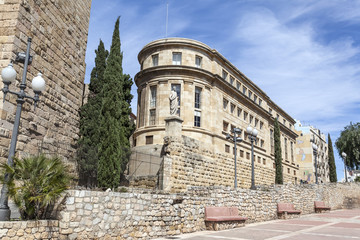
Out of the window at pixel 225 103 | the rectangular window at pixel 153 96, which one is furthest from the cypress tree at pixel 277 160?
the rectangular window at pixel 153 96

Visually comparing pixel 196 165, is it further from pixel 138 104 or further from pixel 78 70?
pixel 78 70

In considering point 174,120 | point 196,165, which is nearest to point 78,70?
point 174,120

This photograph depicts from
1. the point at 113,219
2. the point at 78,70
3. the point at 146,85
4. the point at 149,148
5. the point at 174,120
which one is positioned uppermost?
the point at 146,85

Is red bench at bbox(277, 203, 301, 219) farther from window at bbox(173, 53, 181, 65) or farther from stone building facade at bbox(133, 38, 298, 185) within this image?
window at bbox(173, 53, 181, 65)

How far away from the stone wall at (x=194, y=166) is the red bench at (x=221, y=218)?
4.77 meters

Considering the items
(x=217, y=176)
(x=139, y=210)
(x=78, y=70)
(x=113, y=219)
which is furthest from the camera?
(x=217, y=176)

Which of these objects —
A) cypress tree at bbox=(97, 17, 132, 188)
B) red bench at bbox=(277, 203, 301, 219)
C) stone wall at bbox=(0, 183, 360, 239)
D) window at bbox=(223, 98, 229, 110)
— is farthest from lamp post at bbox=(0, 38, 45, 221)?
window at bbox=(223, 98, 229, 110)

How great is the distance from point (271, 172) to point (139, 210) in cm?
2980

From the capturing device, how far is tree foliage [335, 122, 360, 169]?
51.1 meters

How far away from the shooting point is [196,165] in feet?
70.8

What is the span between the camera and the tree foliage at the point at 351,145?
51.1 metres

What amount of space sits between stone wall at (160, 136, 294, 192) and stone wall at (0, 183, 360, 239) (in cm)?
406

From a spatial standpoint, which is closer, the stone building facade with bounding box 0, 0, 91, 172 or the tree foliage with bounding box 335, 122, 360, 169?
the stone building facade with bounding box 0, 0, 91, 172

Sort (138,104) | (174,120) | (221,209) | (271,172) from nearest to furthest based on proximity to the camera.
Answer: (221,209), (174,120), (138,104), (271,172)
